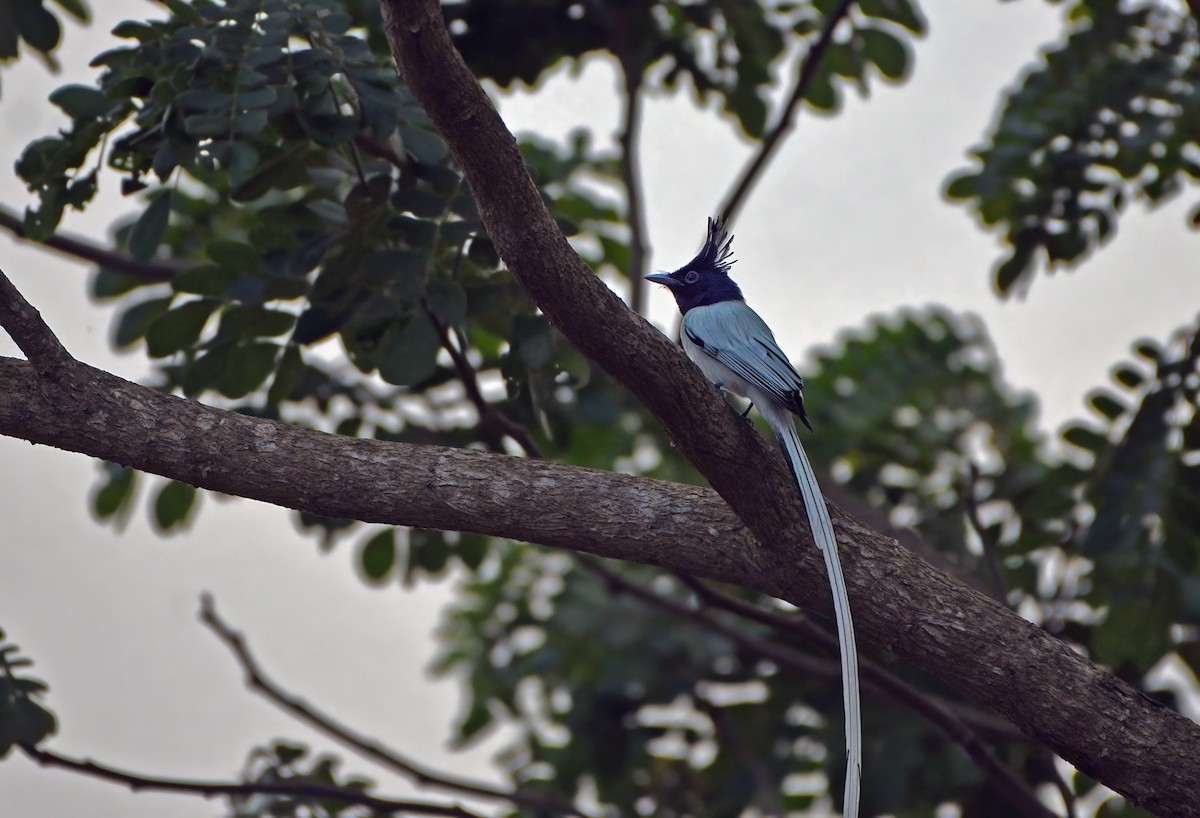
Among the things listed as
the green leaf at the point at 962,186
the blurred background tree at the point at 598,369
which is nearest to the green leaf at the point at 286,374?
the blurred background tree at the point at 598,369

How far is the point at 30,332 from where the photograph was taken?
2893mm

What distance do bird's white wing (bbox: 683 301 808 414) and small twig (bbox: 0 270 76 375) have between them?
5.96 feet

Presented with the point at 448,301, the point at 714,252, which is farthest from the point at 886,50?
the point at 448,301

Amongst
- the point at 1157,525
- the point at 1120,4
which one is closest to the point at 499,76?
the point at 1120,4

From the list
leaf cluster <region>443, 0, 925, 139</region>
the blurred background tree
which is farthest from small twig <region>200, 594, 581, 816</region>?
leaf cluster <region>443, 0, 925, 139</region>

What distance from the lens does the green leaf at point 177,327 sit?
417cm

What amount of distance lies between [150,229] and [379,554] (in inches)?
71.5

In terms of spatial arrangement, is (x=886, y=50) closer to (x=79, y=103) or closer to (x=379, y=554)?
(x=379, y=554)

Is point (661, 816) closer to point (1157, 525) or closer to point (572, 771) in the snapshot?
point (572, 771)

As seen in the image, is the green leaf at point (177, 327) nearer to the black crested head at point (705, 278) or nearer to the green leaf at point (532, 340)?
the green leaf at point (532, 340)

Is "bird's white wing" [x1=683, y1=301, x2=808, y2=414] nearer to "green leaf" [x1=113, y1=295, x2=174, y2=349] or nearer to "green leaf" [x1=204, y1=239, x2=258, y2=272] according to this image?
"green leaf" [x1=204, y1=239, x2=258, y2=272]

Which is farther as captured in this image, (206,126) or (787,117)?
(787,117)

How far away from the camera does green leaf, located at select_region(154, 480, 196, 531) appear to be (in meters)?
4.91

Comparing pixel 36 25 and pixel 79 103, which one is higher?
pixel 36 25
